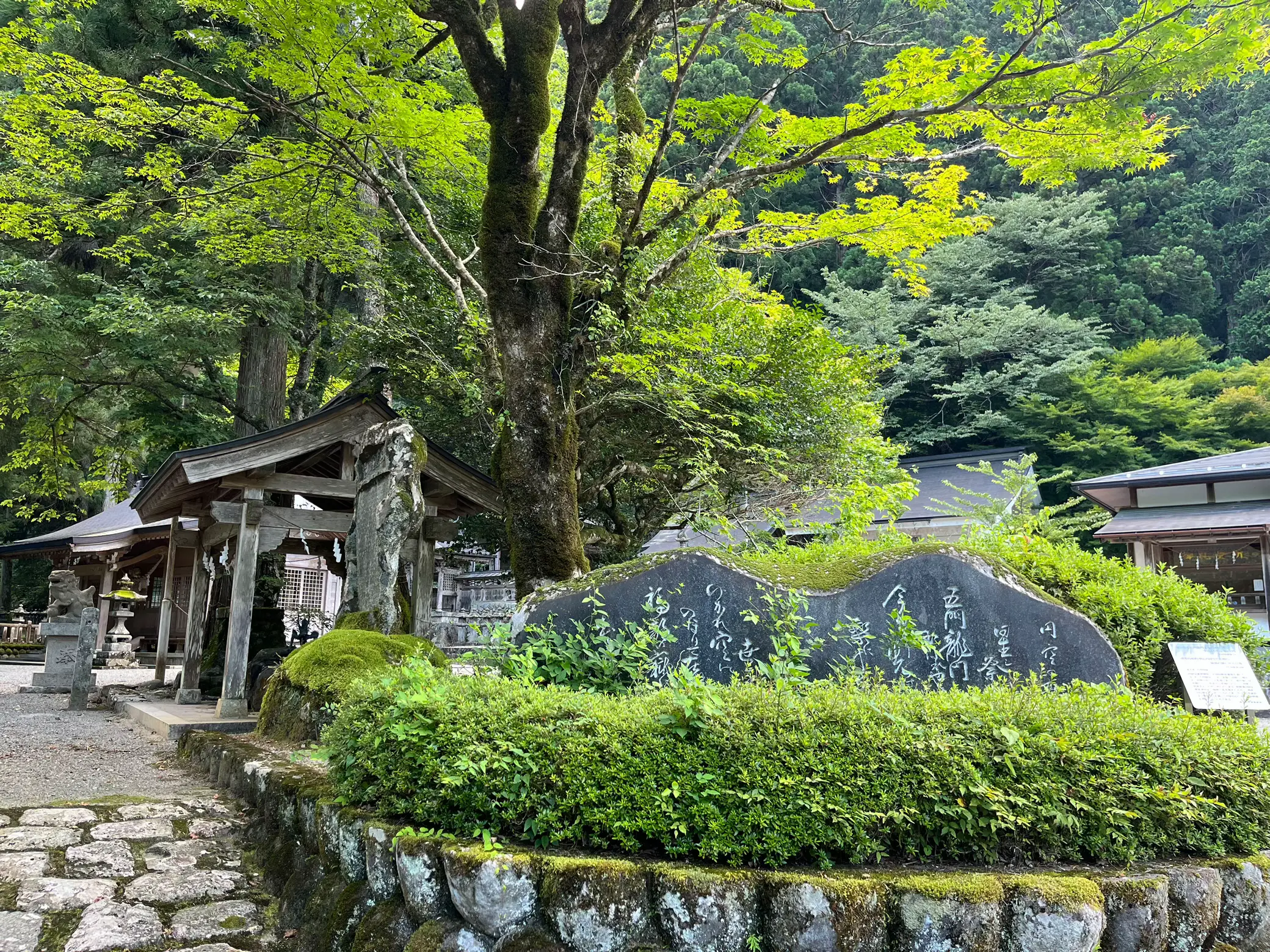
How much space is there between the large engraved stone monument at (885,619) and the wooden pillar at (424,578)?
17.4ft

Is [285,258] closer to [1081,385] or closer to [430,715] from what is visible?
[430,715]

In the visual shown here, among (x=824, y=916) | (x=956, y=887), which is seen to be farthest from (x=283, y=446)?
(x=956, y=887)

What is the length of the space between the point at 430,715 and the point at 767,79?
26.1 metres

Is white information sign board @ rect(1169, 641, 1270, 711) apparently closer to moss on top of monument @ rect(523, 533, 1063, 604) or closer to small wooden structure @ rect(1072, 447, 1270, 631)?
moss on top of monument @ rect(523, 533, 1063, 604)

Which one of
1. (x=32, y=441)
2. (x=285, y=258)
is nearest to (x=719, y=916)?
(x=285, y=258)

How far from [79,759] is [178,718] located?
1.25m

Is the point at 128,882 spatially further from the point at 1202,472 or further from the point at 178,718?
the point at 1202,472

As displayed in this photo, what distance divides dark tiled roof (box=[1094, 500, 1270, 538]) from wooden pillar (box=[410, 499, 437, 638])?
13193mm

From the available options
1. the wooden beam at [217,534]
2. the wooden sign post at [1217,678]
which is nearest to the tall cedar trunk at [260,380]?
the wooden beam at [217,534]

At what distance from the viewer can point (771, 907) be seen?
2766mm

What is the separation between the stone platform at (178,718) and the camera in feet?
25.6

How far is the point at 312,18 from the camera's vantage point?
7.53 m

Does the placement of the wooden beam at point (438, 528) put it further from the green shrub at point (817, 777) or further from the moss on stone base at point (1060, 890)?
the moss on stone base at point (1060, 890)

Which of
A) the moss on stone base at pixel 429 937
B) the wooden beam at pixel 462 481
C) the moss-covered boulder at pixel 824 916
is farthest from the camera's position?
the wooden beam at pixel 462 481
